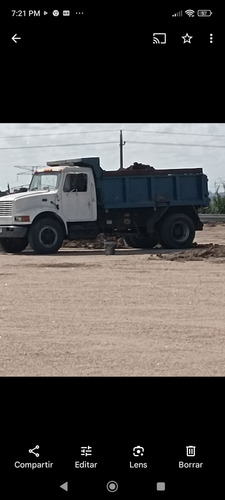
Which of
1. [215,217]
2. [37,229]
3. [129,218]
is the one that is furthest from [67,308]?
[215,217]

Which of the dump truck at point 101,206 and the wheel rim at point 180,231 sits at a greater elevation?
the dump truck at point 101,206

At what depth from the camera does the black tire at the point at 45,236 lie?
73.5ft

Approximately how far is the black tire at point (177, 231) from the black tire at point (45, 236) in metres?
3.16

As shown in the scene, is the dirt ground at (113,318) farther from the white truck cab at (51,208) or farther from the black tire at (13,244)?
the black tire at (13,244)

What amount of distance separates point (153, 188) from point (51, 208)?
296 centimetres

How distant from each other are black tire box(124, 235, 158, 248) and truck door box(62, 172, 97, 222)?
94.1 inches

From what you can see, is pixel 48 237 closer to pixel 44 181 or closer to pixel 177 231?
pixel 44 181

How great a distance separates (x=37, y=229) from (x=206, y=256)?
4767 millimetres

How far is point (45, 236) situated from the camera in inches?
886
